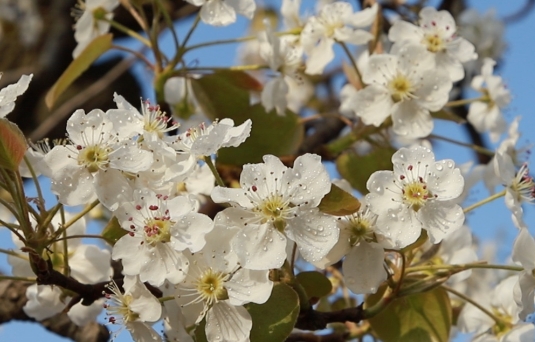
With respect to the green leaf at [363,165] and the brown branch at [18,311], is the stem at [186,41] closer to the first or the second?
the green leaf at [363,165]

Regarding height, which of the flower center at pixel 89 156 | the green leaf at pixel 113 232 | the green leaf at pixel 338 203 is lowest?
the green leaf at pixel 113 232

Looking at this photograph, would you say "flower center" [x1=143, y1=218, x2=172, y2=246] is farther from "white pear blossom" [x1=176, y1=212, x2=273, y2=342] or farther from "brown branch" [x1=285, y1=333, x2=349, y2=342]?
"brown branch" [x1=285, y1=333, x2=349, y2=342]

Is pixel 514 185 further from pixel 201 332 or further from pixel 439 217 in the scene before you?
pixel 201 332

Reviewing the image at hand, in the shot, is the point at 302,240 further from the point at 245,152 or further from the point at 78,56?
the point at 78,56

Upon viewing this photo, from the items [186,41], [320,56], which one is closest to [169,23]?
[186,41]

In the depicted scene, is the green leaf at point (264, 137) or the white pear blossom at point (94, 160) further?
the green leaf at point (264, 137)

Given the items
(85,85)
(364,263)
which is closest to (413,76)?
(364,263)

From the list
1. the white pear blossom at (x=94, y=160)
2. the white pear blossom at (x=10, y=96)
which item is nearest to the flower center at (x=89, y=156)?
the white pear blossom at (x=94, y=160)

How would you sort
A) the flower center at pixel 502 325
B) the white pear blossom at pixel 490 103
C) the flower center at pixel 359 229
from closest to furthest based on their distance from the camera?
the flower center at pixel 359 229
the flower center at pixel 502 325
the white pear blossom at pixel 490 103
